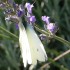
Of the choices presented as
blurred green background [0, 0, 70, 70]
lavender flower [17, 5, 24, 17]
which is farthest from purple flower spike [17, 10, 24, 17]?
blurred green background [0, 0, 70, 70]

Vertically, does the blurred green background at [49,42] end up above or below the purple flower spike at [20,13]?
below

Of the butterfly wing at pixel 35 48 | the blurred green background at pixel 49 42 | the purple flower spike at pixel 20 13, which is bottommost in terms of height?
the blurred green background at pixel 49 42

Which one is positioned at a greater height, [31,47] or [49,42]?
[31,47]

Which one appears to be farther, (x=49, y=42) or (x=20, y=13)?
(x=49, y=42)

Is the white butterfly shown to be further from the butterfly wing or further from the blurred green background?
the blurred green background

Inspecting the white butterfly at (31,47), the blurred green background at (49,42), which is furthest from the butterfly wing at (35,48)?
the blurred green background at (49,42)

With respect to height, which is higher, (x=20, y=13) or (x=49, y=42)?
(x=20, y=13)

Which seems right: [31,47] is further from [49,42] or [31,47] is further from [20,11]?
[49,42]

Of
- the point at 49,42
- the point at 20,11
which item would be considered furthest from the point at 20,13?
the point at 49,42

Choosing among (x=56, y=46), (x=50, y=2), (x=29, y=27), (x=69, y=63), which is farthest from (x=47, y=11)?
(x=29, y=27)

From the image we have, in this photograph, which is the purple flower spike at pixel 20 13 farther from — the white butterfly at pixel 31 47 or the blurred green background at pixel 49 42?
the blurred green background at pixel 49 42

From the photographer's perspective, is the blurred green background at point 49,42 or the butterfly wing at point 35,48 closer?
the butterfly wing at point 35,48

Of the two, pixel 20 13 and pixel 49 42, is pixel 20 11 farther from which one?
pixel 49 42
